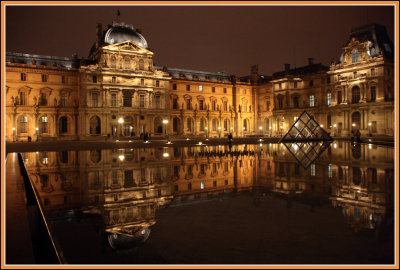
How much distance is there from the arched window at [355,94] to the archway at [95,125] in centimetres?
4037

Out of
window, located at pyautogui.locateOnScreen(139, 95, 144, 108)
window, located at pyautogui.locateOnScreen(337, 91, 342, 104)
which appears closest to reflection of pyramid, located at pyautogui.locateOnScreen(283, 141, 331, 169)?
window, located at pyautogui.locateOnScreen(337, 91, 342, 104)

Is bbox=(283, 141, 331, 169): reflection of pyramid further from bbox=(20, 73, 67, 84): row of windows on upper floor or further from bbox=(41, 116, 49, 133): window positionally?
bbox=(20, 73, 67, 84): row of windows on upper floor

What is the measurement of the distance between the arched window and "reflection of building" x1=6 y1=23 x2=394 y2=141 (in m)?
0.14

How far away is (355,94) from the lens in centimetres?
4903

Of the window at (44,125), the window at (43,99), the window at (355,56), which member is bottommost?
the window at (44,125)

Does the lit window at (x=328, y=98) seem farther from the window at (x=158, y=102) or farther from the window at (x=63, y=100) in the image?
the window at (x=63, y=100)

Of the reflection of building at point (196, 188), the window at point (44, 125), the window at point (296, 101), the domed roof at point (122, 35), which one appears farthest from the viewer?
the window at point (296, 101)

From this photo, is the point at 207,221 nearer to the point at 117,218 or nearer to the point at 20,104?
the point at 117,218

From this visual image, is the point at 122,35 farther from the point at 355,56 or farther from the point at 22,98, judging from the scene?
the point at 355,56

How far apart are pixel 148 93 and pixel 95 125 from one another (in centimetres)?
982

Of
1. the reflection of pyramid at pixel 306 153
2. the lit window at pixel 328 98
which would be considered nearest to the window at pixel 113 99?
the reflection of pyramid at pixel 306 153

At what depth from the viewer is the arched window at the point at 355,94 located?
159ft

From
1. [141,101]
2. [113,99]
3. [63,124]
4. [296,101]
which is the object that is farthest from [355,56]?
[63,124]

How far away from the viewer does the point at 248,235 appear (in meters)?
4.80
